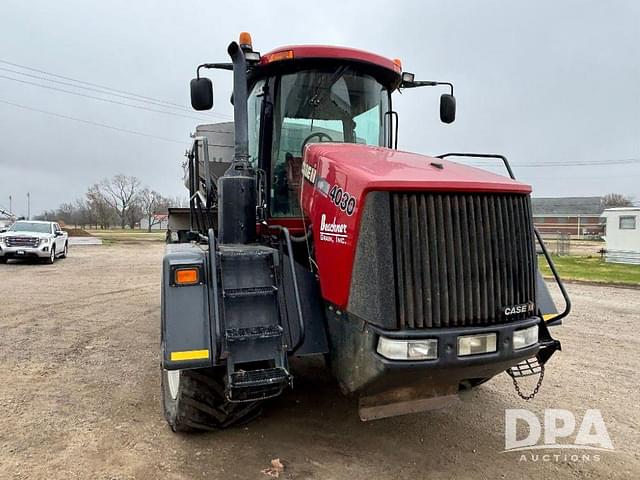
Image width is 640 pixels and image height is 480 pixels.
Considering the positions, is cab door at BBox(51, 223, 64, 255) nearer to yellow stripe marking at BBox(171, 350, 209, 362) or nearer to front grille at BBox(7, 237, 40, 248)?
front grille at BBox(7, 237, 40, 248)

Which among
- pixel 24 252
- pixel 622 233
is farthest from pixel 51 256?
pixel 622 233

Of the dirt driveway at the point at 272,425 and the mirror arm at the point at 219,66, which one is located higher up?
the mirror arm at the point at 219,66

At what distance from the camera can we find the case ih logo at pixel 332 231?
2.79 meters

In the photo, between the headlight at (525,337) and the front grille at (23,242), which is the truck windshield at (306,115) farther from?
the front grille at (23,242)

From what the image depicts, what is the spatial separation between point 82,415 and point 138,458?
96 cm

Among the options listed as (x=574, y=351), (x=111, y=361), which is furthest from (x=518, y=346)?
(x=111, y=361)

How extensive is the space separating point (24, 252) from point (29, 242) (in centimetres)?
35

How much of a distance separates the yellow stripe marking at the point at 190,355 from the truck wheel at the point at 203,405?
0.38 metres

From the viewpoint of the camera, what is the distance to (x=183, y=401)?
3.23 m

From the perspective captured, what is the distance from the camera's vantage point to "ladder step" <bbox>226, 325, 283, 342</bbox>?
288 cm

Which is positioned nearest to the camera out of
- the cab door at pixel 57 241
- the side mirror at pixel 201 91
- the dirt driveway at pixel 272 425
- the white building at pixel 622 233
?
the dirt driveway at pixel 272 425

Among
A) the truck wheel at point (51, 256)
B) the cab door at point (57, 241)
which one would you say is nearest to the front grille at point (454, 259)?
the truck wheel at point (51, 256)

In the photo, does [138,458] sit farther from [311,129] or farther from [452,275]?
[311,129]

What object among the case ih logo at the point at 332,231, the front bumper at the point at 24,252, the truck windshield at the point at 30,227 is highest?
the case ih logo at the point at 332,231
